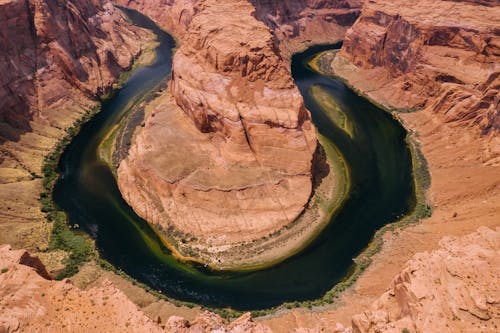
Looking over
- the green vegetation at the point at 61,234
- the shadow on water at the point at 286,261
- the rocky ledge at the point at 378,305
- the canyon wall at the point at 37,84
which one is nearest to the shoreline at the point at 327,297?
the shadow on water at the point at 286,261

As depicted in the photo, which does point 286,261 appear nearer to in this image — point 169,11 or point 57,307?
point 57,307

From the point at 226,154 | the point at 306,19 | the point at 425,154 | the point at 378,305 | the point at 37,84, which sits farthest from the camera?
the point at 306,19

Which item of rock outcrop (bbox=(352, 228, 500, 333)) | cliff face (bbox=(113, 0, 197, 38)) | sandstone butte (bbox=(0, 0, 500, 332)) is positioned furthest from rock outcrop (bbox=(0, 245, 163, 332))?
cliff face (bbox=(113, 0, 197, 38))

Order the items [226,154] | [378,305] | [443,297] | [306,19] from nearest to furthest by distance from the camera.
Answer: [443,297], [378,305], [226,154], [306,19]

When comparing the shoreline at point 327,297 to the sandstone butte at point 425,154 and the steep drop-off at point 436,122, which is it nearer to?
the steep drop-off at point 436,122

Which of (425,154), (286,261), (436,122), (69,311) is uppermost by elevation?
(69,311)

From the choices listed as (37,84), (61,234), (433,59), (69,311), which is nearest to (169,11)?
(37,84)

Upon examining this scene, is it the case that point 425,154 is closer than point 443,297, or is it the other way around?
point 443,297
